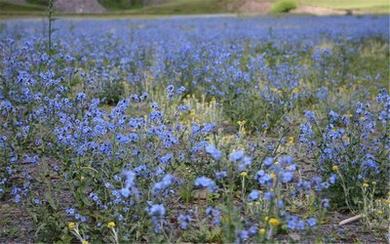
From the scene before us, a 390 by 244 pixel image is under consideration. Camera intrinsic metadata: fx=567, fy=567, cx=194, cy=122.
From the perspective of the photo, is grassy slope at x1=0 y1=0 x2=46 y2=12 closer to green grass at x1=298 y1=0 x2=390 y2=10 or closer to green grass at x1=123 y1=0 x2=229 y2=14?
green grass at x1=123 y1=0 x2=229 y2=14

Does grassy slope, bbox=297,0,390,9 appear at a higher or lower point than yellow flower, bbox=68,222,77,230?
higher

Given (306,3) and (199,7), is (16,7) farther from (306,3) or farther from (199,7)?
(306,3)

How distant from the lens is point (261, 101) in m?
6.89

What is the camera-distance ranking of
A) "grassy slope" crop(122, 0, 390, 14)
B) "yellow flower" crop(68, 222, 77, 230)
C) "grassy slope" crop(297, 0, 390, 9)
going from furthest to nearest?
"grassy slope" crop(297, 0, 390, 9), "grassy slope" crop(122, 0, 390, 14), "yellow flower" crop(68, 222, 77, 230)

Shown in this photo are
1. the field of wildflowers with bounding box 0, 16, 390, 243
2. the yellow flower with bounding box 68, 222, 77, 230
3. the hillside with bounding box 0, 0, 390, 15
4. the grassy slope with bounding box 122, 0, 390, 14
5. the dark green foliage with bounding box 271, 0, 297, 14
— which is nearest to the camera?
the field of wildflowers with bounding box 0, 16, 390, 243

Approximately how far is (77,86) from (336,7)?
127 ft

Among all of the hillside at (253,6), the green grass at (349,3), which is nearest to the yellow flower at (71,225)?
the hillside at (253,6)

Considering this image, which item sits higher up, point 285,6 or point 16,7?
point 16,7

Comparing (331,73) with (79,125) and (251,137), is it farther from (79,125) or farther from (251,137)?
(79,125)

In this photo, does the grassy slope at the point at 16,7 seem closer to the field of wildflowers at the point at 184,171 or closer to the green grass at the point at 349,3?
the field of wildflowers at the point at 184,171

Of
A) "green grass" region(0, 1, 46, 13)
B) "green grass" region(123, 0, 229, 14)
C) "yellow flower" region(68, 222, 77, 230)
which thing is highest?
"green grass" region(0, 1, 46, 13)

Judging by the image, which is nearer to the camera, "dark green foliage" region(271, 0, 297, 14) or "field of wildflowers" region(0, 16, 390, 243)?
"field of wildflowers" region(0, 16, 390, 243)

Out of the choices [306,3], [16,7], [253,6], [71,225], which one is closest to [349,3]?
[306,3]

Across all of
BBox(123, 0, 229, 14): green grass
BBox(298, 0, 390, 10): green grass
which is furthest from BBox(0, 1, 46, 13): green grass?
BBox(298, 0, 390, 10): green grass
